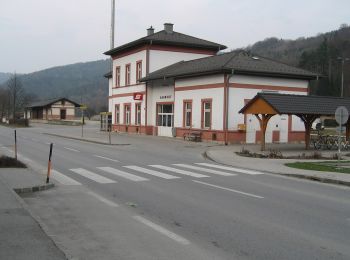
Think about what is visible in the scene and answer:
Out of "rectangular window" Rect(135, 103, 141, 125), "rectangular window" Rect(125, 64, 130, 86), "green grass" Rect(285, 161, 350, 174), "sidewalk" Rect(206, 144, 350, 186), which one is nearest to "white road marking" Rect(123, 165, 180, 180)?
"sidewalk" Rect(206, 144, 350, 186)

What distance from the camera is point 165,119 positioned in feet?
137

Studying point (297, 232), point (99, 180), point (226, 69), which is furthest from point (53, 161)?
point (226, 69)

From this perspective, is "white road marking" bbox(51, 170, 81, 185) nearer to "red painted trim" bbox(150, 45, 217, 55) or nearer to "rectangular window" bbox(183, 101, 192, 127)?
"rectangular window" bbox(183, 101, 192, 127)

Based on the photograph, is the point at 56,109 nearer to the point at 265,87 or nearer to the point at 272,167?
the point at 265,87

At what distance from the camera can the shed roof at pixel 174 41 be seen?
44.1 metres

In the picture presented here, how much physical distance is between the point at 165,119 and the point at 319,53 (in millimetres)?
71910

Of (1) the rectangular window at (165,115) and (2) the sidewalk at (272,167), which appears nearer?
(2) the sidewalk at (272,167)

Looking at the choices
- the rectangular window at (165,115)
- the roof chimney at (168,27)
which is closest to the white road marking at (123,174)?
the rectangular window at (165,115)

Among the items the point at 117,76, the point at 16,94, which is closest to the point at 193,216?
the point at 117,76

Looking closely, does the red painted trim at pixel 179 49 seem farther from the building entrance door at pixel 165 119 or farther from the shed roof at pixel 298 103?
the shed roof at pixel 298 103

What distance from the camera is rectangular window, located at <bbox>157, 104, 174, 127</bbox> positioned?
40.6m

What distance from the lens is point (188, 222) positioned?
27.9 ft

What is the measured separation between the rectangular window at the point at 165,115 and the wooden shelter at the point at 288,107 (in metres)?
12.9

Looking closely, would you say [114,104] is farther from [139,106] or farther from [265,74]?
[265,74]
